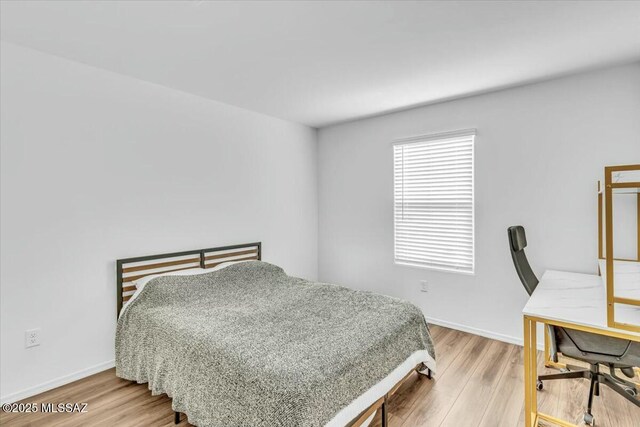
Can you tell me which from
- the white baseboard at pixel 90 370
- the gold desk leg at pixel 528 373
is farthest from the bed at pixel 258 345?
the gold desk leg at pixel 528 373

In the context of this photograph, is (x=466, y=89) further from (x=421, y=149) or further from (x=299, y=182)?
(x=299, y=182)

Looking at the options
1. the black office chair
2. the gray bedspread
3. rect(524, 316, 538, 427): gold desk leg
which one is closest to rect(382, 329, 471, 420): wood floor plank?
the gray bedspread

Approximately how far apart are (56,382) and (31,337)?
391 mm

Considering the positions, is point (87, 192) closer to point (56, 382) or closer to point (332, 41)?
point (56, 382)

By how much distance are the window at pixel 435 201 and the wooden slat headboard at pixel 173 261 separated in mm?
1783

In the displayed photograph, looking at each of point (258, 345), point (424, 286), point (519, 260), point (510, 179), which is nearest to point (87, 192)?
point (258, 345)

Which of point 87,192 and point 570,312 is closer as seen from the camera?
point 570,312

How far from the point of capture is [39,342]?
2.22 metres

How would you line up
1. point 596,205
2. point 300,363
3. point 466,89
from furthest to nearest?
1. point 466,89
2. point 596,205
3. point 300,363

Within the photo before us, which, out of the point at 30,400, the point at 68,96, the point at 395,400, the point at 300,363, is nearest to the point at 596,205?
the point at 395,400

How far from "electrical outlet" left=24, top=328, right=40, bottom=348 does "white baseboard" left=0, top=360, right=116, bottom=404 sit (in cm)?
30

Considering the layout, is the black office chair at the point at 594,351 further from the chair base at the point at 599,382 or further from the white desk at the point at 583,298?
the white desk at the point at 583,298

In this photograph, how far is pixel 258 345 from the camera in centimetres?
173

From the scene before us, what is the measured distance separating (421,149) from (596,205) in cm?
160
